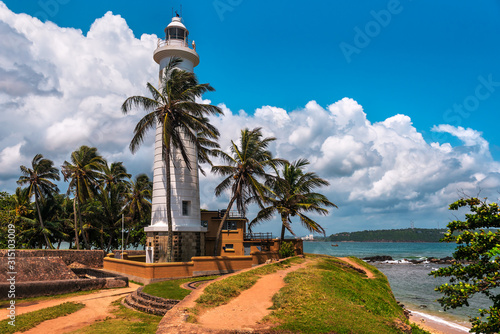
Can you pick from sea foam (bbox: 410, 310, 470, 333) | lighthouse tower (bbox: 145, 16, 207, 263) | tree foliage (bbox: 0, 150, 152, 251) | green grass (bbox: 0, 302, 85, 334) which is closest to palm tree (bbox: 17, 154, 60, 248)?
tree foliage (bbox: 0, 150, 152, 251)

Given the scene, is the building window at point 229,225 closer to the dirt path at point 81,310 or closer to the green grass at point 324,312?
the dirt path at point 81,310

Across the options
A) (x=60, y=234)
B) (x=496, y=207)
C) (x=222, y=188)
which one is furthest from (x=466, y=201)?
(x=60, y=234)

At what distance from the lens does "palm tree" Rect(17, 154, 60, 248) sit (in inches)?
1519

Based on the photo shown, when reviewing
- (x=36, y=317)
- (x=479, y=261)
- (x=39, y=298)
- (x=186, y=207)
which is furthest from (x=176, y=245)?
(x=479, y=261)

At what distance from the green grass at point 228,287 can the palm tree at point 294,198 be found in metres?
10.4

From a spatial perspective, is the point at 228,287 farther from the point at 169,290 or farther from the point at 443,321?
the point at 443,321

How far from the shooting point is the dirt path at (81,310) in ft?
43.5

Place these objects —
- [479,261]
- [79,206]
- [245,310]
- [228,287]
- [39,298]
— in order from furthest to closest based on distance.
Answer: [79,206] → [39,298] → [228,287] → [245,310] → [479,261]

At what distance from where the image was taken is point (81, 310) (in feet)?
52.5

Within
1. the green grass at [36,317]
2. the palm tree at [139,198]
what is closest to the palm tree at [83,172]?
the palm tree at [139,198]

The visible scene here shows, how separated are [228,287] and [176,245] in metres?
12.2

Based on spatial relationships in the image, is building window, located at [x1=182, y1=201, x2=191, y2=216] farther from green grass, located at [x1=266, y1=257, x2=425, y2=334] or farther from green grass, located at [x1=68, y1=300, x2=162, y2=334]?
green grass, located at [x1=266, y1=257, x2=425, y2=334]

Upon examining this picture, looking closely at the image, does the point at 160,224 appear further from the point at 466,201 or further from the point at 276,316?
the point at 466,201

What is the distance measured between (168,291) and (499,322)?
14.6m
